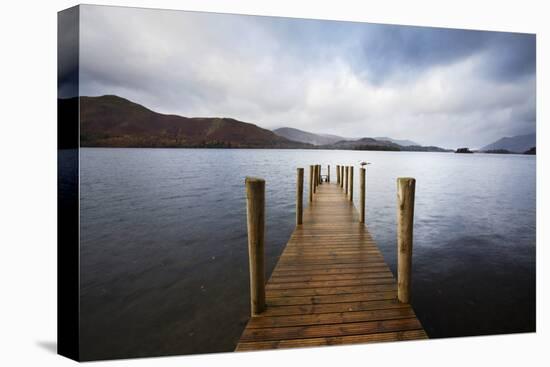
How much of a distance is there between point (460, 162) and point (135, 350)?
33.9 metres

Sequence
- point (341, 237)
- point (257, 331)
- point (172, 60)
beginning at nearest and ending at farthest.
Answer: point (257, 331), point (341, 237), point (172, 60)

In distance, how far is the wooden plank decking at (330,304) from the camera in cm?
204

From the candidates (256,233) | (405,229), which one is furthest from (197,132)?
(405,229)

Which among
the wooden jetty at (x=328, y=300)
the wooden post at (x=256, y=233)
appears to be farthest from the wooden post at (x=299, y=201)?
the wooden post at (x=256, y=233)

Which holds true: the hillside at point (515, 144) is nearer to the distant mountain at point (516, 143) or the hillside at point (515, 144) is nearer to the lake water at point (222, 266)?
the distant mountain at point (516, 143)

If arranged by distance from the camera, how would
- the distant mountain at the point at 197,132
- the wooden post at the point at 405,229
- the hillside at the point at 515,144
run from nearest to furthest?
the wooden post at the point at 405,229
the hillside at the point at 515,144
the distant mountain at the point at 197,132

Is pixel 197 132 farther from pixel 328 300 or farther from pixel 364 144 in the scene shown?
pixel 328 300

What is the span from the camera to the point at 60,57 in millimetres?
2439

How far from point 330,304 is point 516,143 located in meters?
3.94

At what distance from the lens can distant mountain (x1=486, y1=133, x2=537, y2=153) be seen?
3425 millimetres

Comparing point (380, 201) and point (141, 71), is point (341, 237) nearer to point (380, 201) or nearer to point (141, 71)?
point (141, 71)

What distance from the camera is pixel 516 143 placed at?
3.95 metres

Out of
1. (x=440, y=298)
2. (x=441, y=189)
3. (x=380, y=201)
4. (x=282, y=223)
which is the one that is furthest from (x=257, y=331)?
(x=441, y=189)

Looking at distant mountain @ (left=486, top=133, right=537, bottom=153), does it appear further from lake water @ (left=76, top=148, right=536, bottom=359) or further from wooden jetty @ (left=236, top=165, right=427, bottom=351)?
wooden jetty @ (left=236, top=165, right=427, bottom=351)
